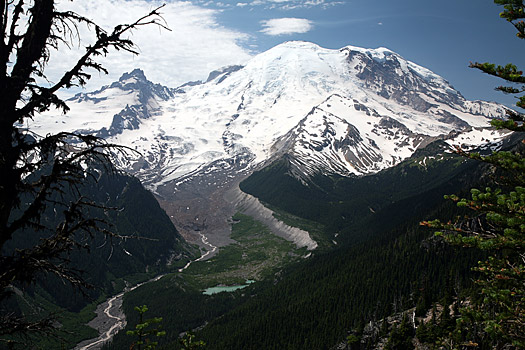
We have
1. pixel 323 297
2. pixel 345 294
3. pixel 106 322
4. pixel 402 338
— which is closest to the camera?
pixel 402 338

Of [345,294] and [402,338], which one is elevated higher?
[402,338]

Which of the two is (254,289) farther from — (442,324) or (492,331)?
(492,331)

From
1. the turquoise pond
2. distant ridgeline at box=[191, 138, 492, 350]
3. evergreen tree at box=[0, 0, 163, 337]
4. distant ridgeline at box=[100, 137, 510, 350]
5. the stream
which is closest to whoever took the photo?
evergreen tree at box=[0, 0, 163, 337]

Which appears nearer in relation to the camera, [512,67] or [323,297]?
[512,67]

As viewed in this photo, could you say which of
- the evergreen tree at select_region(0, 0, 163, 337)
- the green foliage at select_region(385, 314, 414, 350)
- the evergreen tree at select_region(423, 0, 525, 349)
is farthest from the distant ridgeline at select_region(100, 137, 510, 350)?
the evergreen tree at select_region(0, 0, 163, 337)

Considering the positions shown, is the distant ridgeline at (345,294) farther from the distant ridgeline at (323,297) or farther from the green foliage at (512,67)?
the green foliage at (512,67)

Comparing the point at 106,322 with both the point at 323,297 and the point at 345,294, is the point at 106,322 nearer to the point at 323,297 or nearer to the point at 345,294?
the point at 323,297

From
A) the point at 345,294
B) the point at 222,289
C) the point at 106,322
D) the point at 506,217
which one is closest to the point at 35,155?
the point at 506,217

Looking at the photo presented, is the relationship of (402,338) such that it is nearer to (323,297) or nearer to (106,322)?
(323,297)

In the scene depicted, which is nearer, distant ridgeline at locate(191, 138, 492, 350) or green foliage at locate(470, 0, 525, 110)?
green foliage at locate(470, 0, 525, 110)

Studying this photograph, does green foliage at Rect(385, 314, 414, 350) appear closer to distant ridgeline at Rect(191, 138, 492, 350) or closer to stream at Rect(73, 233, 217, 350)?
distant ridgeline at Rect(191, 138, 492, 350)

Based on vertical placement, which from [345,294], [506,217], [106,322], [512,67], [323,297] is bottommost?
[106,322]

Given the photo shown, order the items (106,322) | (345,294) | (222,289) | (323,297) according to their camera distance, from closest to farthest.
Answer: (345,294)
(323,297)
(106,322)
(222,289)
